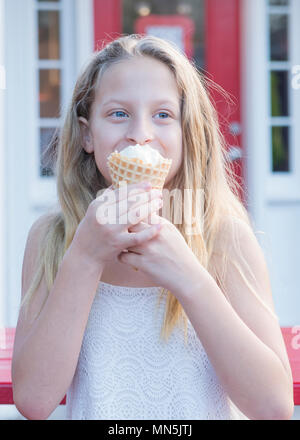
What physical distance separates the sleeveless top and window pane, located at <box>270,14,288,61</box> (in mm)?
3338

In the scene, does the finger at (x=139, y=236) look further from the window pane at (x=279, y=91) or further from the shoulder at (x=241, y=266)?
the window pane at (x=279, y=91)

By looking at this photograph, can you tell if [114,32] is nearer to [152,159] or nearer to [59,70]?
[59,70]

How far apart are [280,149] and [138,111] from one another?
322 cm

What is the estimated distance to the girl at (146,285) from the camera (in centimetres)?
129

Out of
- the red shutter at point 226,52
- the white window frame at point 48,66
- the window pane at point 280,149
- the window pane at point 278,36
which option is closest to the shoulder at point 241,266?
the white window frame at point 48,66

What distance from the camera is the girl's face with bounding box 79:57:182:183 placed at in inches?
55.8

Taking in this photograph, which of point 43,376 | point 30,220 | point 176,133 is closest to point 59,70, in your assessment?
point 30,220

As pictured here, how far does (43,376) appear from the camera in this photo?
4.42 feet

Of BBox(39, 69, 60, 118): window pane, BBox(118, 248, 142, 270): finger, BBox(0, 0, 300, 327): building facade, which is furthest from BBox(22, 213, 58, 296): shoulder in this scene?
BBox(39, 69, 60, 118): window pane

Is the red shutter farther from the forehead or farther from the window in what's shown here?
the forehead

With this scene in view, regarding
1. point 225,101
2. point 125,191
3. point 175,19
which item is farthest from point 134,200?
point 175,19

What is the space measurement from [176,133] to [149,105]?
0.10 m

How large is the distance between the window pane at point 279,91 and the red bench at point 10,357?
2724 millimetres

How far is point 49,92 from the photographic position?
4324mm
